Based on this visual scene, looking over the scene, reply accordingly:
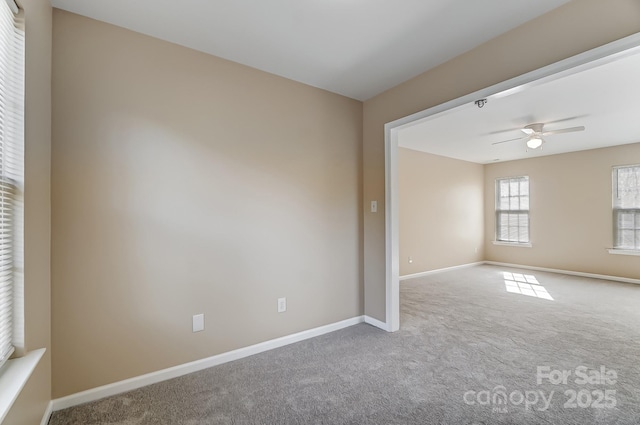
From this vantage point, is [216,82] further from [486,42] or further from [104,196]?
[486,42]

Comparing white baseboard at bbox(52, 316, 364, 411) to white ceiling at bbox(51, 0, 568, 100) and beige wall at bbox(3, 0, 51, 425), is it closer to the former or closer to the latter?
beige wall at bbox(3, 0, 51, 425)

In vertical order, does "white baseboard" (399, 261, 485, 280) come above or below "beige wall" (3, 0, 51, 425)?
below

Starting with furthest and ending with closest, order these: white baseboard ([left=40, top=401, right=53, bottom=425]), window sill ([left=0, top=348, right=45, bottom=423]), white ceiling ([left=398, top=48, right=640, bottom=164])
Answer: white ceiling ([left=398, top=48, right=640, bottom=164]) → white baseboard ([left=40, top=401, right=53, bottom=425]) → window sill ([left=0, top=348, right=45, bottom=423])

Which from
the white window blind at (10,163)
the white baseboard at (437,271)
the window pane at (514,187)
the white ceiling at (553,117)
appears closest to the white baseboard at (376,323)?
the white ceiling at (553,117)

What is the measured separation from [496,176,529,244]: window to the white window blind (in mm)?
8337

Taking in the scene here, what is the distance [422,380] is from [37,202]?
2.80 metres

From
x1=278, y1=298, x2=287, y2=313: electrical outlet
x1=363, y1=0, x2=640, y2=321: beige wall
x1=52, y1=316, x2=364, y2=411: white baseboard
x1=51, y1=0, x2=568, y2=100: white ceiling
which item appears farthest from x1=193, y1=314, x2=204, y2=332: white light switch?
x1=51, y1=0, x2=568, y2=100: white ceiling

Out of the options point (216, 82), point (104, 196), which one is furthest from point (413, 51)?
point (104, 196)

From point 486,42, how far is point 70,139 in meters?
3.10

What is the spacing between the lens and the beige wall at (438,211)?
5.71 meters

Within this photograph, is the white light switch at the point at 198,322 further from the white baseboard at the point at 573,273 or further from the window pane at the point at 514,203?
A: the window pane at the point at 514,203

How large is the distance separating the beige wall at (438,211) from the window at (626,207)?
244 cm

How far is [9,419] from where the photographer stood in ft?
3.74

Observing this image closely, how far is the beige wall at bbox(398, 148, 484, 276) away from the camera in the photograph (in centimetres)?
571
